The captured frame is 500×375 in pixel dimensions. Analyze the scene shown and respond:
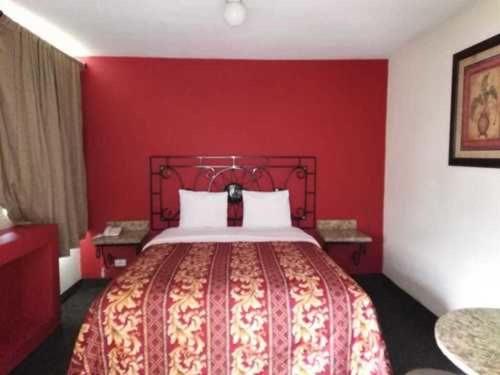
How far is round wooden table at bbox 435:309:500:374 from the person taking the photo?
113 cm

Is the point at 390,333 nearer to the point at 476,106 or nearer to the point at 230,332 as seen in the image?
the point at 230,332

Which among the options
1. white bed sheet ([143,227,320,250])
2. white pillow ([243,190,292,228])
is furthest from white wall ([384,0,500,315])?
white pillow ([243,190,292,228])

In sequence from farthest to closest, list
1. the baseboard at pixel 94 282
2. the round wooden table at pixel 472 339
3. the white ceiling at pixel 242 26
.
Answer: the baseboard at pixel 94 282 → the white ceiling at pixel 242 26 → the round wooden table at pixel 472 339

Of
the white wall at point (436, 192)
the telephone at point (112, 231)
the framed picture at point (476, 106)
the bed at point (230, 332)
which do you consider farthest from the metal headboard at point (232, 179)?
the bed at point (230, 332)

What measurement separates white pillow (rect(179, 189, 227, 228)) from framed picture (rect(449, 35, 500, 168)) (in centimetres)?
204

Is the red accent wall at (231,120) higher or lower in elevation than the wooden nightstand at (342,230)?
higher

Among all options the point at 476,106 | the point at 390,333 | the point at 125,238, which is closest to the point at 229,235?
the point at 125,238

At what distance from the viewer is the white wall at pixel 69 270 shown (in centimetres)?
312

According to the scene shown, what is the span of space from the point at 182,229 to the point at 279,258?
47.1 inches

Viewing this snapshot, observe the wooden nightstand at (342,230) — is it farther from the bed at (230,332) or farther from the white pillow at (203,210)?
the bed at (230,332)

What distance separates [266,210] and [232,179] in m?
0.59

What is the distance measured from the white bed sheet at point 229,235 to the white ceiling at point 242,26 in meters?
1.77

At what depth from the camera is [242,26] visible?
105 inches

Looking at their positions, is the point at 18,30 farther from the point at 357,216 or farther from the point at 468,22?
the point at 357,216
